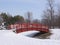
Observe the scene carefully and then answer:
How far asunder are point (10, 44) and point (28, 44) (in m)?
1.09

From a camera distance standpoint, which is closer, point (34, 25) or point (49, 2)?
point (34, 25)

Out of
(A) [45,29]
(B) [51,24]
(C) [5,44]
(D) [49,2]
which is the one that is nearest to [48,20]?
(B) [51,24]

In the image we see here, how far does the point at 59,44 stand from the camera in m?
10.6

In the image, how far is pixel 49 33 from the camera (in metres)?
43.1

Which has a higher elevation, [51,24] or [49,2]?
→ [49,2]

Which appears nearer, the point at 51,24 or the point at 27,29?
the point at 27,29

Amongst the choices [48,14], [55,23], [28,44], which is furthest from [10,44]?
[55,23]

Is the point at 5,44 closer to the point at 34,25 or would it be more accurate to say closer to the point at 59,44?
the point at 59,44

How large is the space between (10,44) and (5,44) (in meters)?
0.33

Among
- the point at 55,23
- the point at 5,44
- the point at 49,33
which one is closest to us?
the point at 5,44

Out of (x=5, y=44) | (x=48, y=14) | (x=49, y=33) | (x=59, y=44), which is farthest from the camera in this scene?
(x=48, y=14)

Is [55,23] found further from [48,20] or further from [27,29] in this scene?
[27,29]

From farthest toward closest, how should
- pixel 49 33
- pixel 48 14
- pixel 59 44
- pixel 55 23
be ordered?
1. pixel 55 23
2. pixel 48 14
3. pixel 49 33
4. pixel 59 44

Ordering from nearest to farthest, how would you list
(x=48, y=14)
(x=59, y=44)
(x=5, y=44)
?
1. (x=59, y=44)
2. (x=5, y=44)
3. (x=48, y=14)
